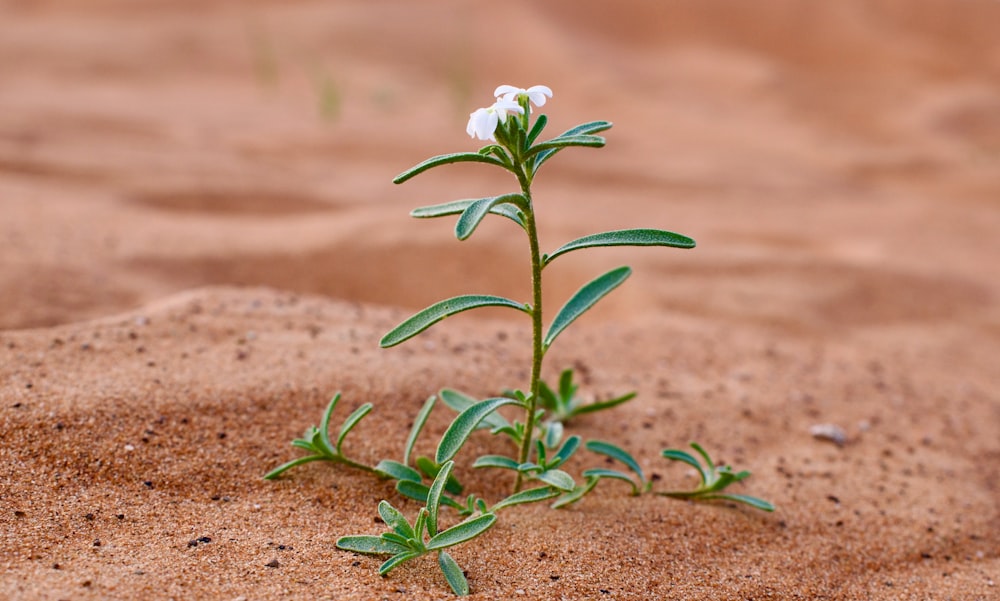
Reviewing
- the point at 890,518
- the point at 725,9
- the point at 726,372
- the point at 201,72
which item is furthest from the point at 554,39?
the point at 890,518

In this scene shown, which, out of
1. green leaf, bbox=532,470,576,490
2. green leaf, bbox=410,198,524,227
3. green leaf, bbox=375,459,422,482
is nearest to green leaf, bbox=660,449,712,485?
green leaf, bbox=532,470,576,490

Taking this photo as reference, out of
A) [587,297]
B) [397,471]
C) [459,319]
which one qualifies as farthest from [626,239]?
[459,319]

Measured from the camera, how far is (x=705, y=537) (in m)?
1.67

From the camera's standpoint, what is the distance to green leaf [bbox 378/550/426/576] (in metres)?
1.38

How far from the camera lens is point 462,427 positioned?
4.77 ft

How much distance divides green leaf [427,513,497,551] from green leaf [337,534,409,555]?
2.1 inches

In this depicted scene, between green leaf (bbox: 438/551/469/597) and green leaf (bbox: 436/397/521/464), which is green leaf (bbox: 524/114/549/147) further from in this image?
green leaf (bbox: 438/551/469/597)

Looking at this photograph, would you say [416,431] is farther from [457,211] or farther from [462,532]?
[457,211]

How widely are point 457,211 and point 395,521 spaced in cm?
53

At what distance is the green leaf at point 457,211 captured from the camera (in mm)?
1392

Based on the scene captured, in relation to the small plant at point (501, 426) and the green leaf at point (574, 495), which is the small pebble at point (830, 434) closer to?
the small plant at point (501, 426)

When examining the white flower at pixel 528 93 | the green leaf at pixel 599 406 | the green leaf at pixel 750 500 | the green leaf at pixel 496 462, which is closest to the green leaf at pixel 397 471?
the green leaf at pixel 496 462

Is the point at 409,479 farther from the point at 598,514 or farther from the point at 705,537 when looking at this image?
the point at 705,537

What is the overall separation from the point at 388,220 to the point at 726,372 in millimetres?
1507
